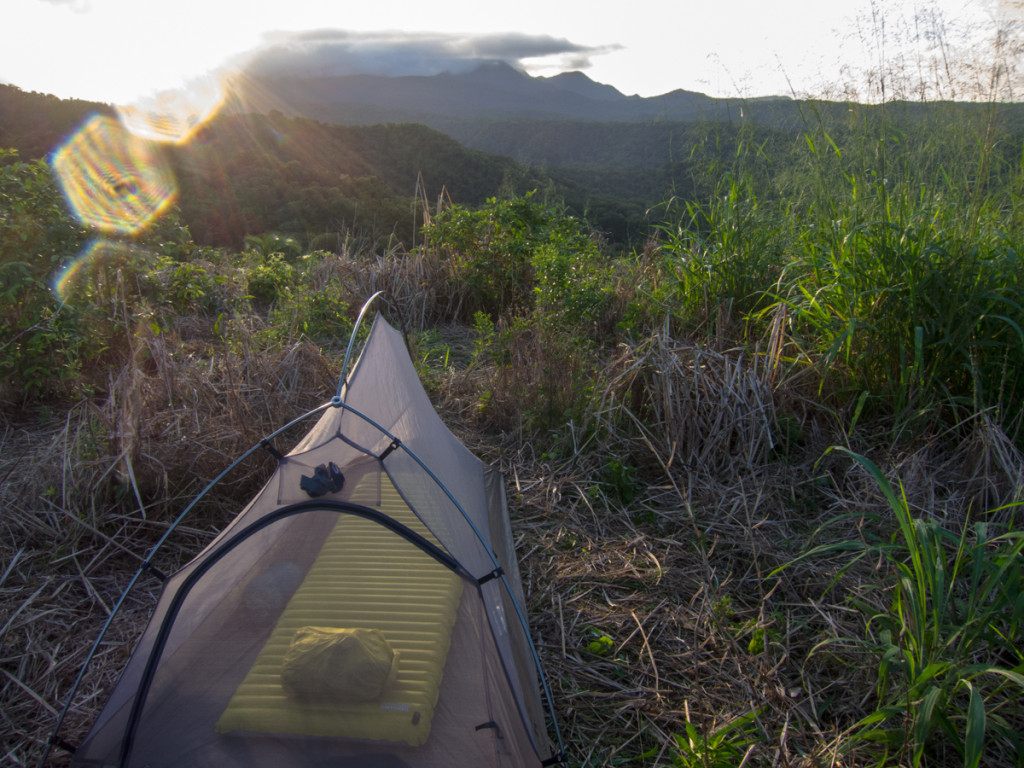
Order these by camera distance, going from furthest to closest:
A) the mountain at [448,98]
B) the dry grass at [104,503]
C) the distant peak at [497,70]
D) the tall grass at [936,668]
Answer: the distant peak at [497,70]
the mountain at [448,98]
the dry grass at [104,503]
the tall grass at [936,668]

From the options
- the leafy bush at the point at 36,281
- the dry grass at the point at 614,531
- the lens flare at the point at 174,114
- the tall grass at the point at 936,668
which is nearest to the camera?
the tall grass at the point at 936,668

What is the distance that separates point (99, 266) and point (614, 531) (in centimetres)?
347

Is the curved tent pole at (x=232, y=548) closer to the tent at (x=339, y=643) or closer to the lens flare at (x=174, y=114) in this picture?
the tent at (x=339, y=643)

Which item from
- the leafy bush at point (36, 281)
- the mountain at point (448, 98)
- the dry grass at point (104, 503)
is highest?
the mountain at point (448, 98)

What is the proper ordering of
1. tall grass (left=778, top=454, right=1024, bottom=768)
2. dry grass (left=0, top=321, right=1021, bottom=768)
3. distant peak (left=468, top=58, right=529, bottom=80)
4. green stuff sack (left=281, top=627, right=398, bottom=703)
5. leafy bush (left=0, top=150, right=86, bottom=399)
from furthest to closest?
distant peak (left=468, top=58, right=529, bottom=80)
leafy bush (left=0, top=150, right=86, bottom=399)
dry grass (left=0, top=321, right=1021, bottom=768)
green stuff sack (left=281, top=627, right=398, bottom=703)
tall grass (left=778, top=454, right=1024, bottom=768)

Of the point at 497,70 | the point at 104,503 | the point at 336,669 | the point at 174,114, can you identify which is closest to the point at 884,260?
the point at 336,669

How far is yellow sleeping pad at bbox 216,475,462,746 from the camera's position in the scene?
1.57m

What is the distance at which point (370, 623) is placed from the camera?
1847 millimetres

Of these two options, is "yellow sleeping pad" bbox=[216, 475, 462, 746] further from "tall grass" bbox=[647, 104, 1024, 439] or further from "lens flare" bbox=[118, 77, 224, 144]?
"lens flare" bbox=[118, 77, 224, 144]

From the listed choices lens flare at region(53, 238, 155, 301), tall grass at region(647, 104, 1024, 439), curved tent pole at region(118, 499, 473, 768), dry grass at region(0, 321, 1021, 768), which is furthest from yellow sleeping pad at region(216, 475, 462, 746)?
lens flare at region(53, 238, 155, 301)

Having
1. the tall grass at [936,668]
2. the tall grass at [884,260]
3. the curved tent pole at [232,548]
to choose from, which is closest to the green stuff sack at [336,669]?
the curved tent pole at [232,548]

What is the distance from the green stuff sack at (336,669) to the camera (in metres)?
1.59

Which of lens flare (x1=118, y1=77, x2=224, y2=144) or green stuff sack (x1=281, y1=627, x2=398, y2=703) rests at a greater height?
lens flare (x1=118, y1=77, x2=224, y2=144)

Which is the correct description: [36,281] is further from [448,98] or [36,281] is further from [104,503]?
[448,98]
